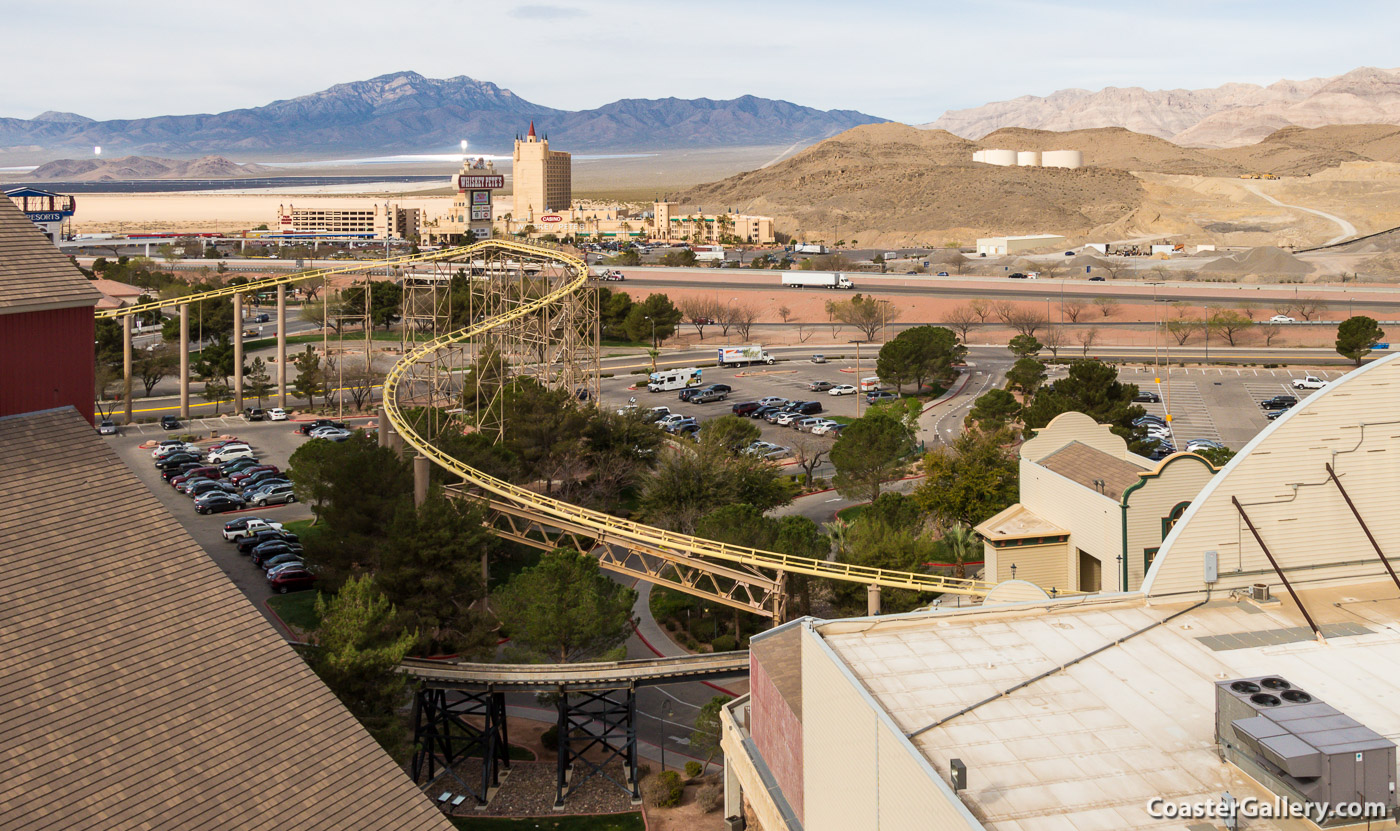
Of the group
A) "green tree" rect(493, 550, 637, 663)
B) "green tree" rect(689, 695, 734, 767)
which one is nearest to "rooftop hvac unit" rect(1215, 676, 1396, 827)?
"green tree" rect(689, 695, 734, 767)

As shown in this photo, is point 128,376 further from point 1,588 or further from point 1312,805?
point 1312,805

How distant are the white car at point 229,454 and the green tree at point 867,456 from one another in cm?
2948

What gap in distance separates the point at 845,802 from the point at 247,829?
8.40m

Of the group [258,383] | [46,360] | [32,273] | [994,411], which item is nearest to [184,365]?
[258,383]

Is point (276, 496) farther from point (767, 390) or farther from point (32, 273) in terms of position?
point (767, 390)

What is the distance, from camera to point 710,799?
89.6 feet

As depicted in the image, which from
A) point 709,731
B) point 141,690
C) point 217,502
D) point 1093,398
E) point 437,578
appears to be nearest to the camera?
point 141,690

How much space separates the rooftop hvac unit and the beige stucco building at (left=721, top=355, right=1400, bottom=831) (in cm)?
5

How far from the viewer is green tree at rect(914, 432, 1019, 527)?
43.3 m

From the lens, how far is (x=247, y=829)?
667 inches

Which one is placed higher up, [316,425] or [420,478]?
[420,478]

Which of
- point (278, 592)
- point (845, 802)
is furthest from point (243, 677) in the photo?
point (278, 592)

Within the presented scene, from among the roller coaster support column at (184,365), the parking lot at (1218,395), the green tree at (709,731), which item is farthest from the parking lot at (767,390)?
the green tree at (709,731)

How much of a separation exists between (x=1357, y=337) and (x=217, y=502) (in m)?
68.1
